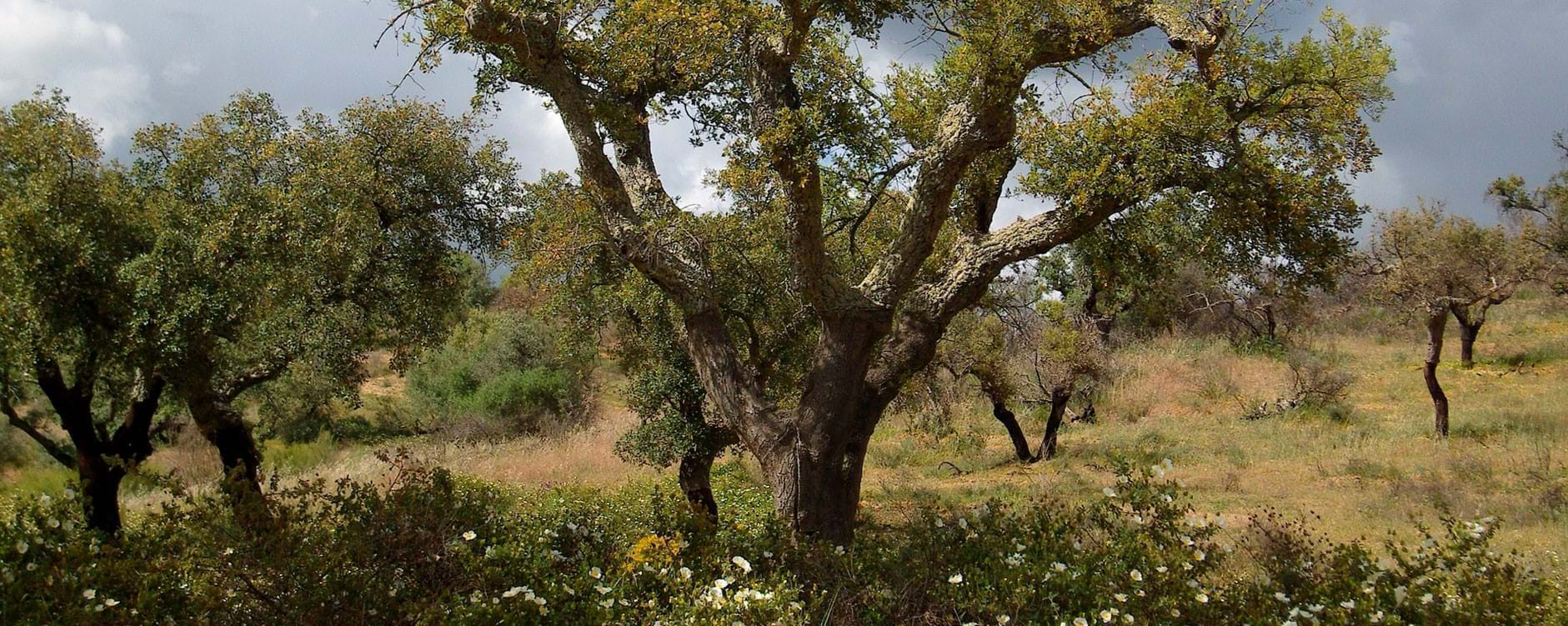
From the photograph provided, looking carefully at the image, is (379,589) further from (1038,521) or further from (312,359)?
(312,359)

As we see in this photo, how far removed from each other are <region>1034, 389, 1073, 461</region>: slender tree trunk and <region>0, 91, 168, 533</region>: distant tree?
12738mm

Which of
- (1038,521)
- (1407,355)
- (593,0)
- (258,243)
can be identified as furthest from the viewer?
(1407,355)

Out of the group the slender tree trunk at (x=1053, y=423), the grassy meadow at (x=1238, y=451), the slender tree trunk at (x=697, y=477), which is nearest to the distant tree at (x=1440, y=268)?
A: the grassy meadow at (x=1238, y=451)

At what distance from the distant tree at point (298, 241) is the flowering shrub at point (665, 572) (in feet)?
10.9

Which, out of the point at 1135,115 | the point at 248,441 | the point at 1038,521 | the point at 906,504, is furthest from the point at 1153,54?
the point at 248,441

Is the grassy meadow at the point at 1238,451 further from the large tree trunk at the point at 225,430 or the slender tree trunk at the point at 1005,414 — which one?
the large tree trunk at the point at 225,430

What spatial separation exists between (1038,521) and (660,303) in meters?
4.03

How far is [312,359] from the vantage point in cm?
924

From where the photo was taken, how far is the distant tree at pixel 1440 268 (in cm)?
1447

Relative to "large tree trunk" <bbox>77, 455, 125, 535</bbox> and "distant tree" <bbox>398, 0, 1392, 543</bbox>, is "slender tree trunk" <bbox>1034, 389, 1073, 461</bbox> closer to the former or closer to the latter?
"distant tree" <bbox>398, 0, 1392, 543</bbox>

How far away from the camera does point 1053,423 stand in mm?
15906

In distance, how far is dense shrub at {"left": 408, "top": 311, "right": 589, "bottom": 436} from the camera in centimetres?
2319

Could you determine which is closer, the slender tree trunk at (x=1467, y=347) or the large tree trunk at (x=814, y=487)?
the large tree trunk at (x=814, y=487)

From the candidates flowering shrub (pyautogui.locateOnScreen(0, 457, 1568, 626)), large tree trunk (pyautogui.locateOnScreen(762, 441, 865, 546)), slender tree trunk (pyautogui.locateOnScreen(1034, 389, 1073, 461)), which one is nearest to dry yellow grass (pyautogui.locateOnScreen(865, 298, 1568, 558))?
slender tree trunk (pyautogui.locateOnScreen(1034, 389, 1073, 461))
